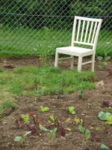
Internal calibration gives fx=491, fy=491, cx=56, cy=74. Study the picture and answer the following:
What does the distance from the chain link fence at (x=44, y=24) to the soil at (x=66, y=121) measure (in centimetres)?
254

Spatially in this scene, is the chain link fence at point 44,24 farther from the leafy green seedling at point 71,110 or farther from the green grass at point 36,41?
the leafy green seedling at point 71,110

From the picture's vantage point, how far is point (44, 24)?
32.0 feet

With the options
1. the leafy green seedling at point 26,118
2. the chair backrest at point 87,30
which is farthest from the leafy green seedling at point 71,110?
the chair backrest at point 87,30

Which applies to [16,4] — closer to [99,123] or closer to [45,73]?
[45,73]

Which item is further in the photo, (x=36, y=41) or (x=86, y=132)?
(x=36, y=41)

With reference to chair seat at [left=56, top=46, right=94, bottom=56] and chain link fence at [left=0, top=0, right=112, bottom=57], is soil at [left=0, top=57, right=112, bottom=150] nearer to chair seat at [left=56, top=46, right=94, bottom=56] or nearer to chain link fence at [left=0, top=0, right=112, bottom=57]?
chair seat at [left=56, top=46, right=94, bottom=56]

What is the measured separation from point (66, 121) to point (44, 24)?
5.51 metres

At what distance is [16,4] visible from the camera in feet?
31.0

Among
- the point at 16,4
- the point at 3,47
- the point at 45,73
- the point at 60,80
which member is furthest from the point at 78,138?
the point at 16,4

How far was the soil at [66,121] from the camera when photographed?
12.7 feet

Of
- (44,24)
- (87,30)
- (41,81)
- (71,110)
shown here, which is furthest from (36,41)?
(71,110)

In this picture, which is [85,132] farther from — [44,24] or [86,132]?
[44,24]

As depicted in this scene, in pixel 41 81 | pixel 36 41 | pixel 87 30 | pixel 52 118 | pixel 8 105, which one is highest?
pixel 87 30

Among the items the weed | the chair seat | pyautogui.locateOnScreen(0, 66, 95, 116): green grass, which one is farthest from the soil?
the chair seat
